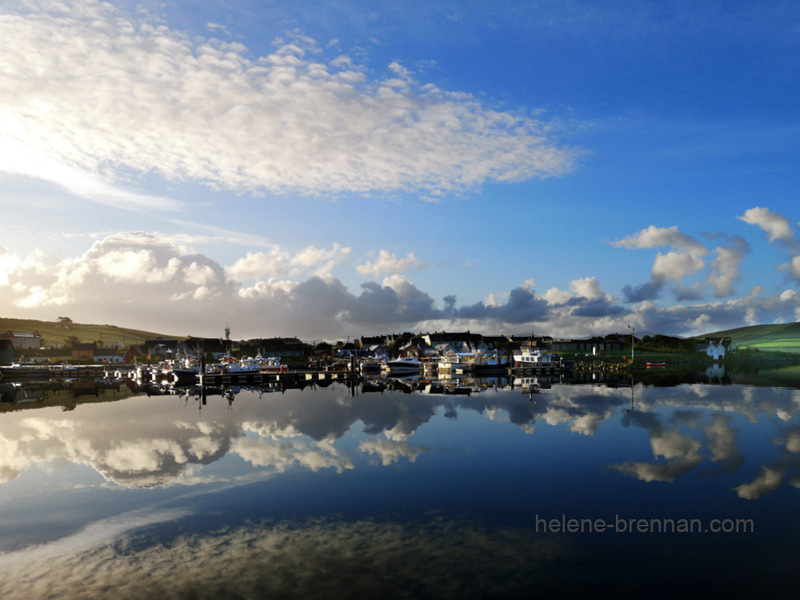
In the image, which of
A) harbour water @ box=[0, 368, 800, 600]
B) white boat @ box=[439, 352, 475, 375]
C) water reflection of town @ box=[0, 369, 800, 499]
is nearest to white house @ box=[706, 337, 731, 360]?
white boat @ box=[439, 352, 475, 375]

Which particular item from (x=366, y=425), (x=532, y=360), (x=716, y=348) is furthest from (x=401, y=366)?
(x=716, y=348)

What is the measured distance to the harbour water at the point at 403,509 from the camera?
45.0ft

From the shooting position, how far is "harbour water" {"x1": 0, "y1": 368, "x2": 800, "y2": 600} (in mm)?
13703

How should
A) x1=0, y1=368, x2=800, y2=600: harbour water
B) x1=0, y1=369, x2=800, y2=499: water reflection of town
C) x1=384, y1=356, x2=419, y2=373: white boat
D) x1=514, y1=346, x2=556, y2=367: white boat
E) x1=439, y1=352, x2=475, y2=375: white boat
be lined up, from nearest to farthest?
x1=0, y1=368, x2=800, y2=600: harbour water
x1=0, y1=369, x2=800, y2=499: water reflection of town
x1=439, y1=352, x2=475, y2=375: white boat
x1=384, y1=356, x2=419, y2=373: white boat
x1=514, y1=346, x2=556, y2=367: white boat

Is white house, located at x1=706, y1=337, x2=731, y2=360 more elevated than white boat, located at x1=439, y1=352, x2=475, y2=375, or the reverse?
white house, located at x1=706, y1=337, x2=731, y2=360

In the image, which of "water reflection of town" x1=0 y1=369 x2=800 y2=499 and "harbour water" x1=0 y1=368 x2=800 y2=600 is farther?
"water reflection of town" x1=0 y1=369 x2=800 y2=499

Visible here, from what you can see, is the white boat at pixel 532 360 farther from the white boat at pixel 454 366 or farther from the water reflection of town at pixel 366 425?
the water reflection of town at pixel 366 425

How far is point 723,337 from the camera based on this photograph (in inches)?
6299

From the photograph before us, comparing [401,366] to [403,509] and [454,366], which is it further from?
[403,509]

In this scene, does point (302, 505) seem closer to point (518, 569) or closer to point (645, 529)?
point (518, 569)

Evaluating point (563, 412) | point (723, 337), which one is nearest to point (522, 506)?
point (563, 412)

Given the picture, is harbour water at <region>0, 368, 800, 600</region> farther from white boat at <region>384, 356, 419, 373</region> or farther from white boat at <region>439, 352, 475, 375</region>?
white boat at <region>384, 356, 419, 373</region>

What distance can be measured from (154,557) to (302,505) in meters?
5.50

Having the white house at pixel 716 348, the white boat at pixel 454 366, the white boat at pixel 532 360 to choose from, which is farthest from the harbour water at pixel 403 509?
the white house at pixel 716 348
